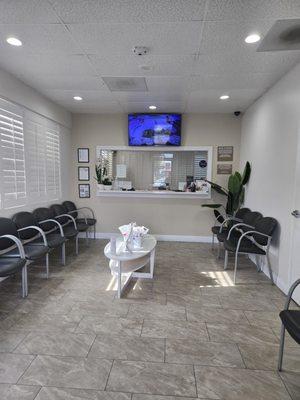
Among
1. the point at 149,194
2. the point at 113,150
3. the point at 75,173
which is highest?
the point at 113,150

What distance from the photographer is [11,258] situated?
2717 millimetres

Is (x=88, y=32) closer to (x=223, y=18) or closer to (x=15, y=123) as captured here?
(x=223, y=18)

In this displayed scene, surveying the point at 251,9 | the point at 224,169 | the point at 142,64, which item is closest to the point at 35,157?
the point at 142,64

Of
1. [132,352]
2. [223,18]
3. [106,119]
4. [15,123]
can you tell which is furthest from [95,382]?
[106,119]

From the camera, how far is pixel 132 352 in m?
1.95

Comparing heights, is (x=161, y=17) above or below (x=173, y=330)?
above

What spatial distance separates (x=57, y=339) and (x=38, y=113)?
131 inches

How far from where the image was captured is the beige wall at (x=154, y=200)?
5008 millimetres

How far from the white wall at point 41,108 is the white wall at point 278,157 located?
3493 mm

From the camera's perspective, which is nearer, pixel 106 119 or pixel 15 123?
pixel 15 123

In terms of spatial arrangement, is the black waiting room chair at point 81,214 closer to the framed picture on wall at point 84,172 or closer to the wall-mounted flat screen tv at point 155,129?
the framed picture on wall at point 84,172

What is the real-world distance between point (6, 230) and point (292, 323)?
3038mm

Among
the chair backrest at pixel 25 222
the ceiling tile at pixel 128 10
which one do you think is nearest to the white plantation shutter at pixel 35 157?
the chair backrest at pixel 25 222

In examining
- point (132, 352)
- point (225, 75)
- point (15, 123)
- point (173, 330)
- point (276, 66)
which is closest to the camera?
point (132, 352)
